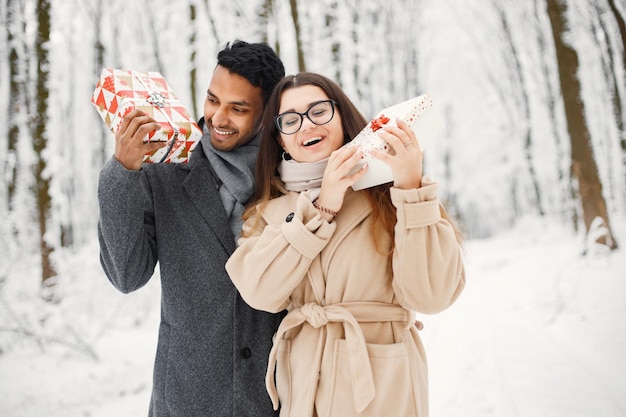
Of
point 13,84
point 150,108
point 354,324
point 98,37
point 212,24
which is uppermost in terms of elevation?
point 98,37

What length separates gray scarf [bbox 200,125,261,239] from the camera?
1916 millimetres

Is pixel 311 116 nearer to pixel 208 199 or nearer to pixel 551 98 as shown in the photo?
pixel 208 199

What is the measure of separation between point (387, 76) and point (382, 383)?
12.4 meters

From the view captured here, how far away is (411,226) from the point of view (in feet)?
4.78

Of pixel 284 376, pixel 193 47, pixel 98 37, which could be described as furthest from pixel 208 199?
pixel 98 37

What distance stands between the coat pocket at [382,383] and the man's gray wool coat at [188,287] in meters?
0.38

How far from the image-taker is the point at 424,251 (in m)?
1.45

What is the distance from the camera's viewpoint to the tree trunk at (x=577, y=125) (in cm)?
663

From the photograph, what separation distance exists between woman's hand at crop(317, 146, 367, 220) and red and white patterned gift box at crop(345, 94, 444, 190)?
39 millimetres

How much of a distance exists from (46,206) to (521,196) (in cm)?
2288

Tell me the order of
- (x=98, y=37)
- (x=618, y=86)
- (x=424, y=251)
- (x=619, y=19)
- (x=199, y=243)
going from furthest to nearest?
(x=98, y=37) < (x=618, y=86) < (x=619, y=19) < (x=199, y=243) < (x=424, y=251)

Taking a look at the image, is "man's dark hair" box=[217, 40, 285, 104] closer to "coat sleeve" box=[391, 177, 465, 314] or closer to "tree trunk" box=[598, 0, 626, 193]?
"coat sleeve" box=[391, 177, 465, 314]

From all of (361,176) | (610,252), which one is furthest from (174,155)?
(610,252)

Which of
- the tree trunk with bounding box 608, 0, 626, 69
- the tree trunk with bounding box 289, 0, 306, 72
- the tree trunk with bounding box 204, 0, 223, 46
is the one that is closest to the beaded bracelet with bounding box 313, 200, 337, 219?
the tree trunk with bounding box 289, 0, 306, 72
